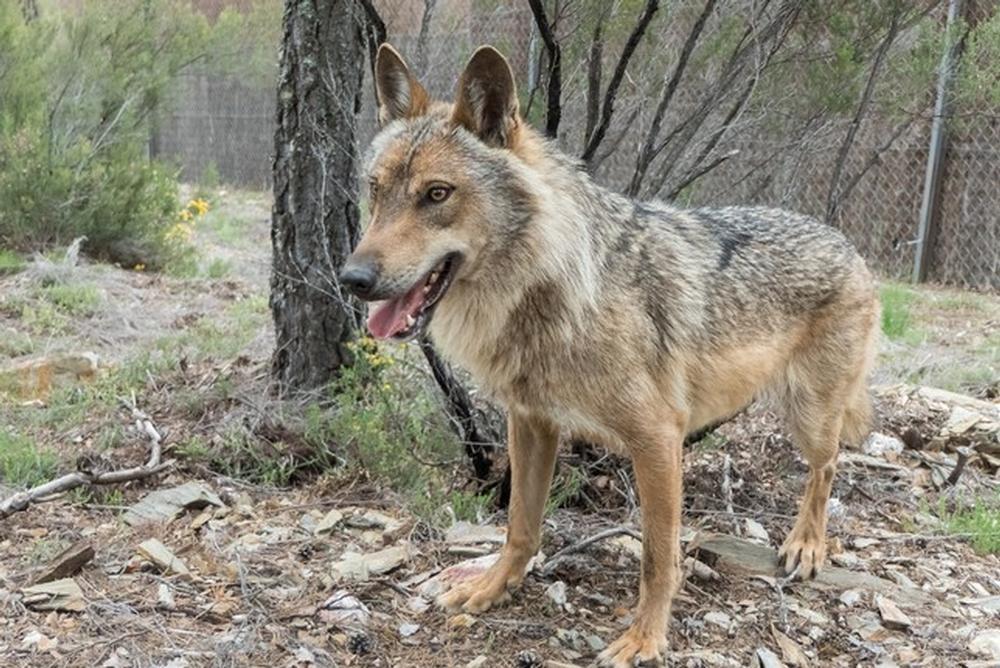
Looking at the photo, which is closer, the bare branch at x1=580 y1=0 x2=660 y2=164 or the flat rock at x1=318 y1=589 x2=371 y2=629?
the flat rock at x1=318 y1=589 x2=371 y2=629

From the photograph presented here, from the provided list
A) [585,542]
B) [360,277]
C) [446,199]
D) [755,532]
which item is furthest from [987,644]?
[360,277]

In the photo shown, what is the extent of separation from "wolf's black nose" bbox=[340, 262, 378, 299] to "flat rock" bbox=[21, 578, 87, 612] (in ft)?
5.33

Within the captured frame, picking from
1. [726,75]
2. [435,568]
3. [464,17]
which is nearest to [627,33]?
[726,75]

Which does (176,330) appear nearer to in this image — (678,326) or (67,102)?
(67,102)

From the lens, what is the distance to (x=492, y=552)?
4.00 metres

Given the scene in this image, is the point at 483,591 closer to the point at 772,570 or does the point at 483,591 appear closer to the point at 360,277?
the point at 772,570

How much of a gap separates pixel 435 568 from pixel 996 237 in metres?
8.25

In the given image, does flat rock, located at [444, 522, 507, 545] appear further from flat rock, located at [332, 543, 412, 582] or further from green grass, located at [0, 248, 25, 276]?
green grass, located at [0, 248, 25, 276]

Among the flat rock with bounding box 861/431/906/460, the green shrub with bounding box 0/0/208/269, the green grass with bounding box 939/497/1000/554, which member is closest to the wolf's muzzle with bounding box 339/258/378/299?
the green grass with bounding box 939/497/1000/554

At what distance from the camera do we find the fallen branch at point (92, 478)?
12.7 feet

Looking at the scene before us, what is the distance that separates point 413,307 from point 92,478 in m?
2.11

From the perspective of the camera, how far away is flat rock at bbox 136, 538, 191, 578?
3629 mm

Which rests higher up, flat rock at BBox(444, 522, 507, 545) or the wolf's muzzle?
the wolf's muzzle

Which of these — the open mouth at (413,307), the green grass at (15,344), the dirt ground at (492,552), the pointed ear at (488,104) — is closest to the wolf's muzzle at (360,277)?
the open mouth at (413,307)
